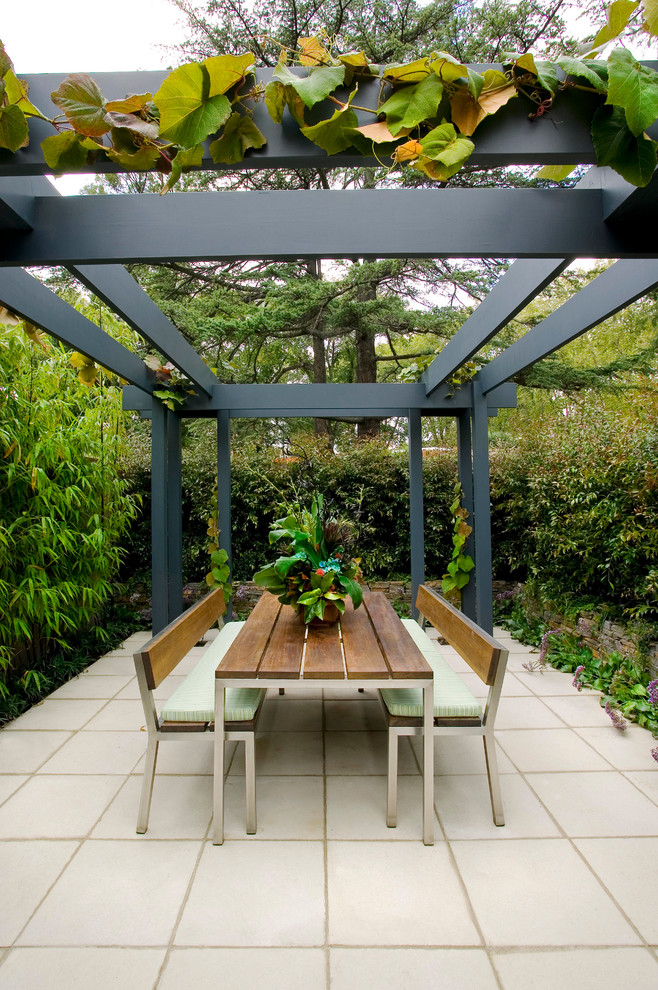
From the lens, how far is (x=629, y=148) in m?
1.15

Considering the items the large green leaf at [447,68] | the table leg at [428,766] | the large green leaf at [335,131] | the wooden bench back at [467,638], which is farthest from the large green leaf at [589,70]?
the table leg at [428,766]

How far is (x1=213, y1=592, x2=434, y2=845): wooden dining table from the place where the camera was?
2064 millimetres

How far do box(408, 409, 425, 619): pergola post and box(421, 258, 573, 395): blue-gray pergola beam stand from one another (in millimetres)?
898

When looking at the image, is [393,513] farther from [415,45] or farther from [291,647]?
[415,45]

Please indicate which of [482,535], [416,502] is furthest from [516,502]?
[416,502]

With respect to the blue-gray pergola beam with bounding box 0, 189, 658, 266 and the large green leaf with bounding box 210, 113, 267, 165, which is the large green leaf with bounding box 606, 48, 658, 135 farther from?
the large green leaf with bounding box 210, 113, 267, 165

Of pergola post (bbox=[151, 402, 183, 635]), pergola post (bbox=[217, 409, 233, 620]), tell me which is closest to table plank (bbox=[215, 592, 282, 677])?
pergola post (bbox=[151, 402, 183, 635])

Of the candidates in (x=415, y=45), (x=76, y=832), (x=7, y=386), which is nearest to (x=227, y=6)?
(x=415, y=45)

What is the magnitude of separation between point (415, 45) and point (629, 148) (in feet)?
16.6

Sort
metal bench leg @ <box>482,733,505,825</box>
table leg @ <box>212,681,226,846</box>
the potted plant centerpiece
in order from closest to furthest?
1. table leg @ <box>212,681,226,846</box>
2. metal bench leg @ <box>482,733,505,825</box>
3. the potted plant centerpiece

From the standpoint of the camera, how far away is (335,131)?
1175mm

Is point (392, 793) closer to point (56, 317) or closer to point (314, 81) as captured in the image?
point (314, 81)

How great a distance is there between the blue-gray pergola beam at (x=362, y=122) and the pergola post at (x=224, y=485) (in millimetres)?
3476

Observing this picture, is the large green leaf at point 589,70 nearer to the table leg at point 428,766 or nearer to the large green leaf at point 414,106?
the large green leaf at point 414,106
